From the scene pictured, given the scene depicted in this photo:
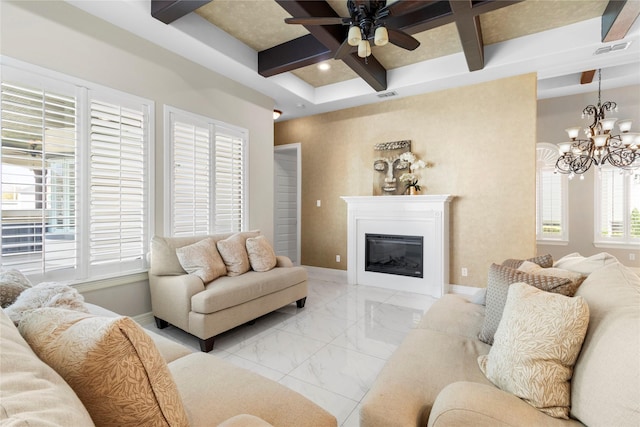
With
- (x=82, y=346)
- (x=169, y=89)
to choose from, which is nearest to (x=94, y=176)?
(x=169, y=89)

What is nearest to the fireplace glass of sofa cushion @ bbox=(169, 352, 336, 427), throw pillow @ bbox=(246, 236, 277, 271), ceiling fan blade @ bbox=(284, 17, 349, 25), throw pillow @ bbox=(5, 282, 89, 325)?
throw pillow @ bbox=(246, 236, 277, 271)

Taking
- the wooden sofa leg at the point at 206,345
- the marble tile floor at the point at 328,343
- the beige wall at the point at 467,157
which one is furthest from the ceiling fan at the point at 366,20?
the wooden sofa leg at the point at 206,345

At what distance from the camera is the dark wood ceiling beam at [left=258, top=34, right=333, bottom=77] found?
3359mm

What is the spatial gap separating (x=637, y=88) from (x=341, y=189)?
5254mm

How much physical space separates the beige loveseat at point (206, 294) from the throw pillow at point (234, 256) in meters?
0.06

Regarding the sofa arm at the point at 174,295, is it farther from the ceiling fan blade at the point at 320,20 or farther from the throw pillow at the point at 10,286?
the ceiling fan blade at the point at 320,20

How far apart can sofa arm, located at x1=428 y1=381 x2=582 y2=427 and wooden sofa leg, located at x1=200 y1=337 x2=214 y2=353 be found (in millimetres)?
2098

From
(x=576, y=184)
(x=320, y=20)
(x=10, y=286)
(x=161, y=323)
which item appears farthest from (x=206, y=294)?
(x=576, y=184)

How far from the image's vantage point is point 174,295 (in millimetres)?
2754

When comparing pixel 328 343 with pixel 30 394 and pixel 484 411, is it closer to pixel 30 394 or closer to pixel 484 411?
pixel 484 411

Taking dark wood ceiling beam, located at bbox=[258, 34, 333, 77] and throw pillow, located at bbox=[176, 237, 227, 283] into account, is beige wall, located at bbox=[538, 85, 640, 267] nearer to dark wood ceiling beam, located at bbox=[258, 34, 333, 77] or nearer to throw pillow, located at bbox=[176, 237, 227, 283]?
dark wood ceiling beam, located at bbox=[258, 34, 333, 77]

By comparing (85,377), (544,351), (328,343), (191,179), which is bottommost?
(328,343)

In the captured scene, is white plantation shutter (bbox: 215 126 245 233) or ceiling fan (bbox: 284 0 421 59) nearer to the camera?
ceiling fan (bbox: 284 0 421 59)

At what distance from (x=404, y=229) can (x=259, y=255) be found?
2.23 m
